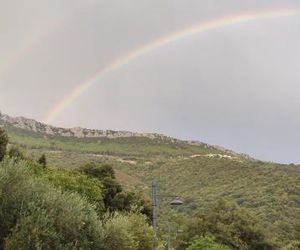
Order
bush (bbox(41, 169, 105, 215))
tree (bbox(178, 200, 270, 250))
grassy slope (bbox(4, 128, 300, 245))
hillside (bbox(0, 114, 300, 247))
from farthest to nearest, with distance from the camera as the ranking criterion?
hillside (bbox(0, 114, 300, 247))
grassy slope (bbox(4, 128, 300, 245))
tree (bbox(178, 200, 270, 250))
bush (bbox(41, 169, 105, 215))

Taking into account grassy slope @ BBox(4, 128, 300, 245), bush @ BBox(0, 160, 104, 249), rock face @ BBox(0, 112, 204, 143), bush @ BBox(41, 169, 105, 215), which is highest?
rock face @ BBox(0, 112, 204, 143)

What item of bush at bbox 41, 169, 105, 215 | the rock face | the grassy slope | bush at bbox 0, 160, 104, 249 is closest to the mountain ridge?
the rock face

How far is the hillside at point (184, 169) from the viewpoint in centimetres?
7538

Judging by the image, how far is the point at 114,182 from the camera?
49156 millimetres

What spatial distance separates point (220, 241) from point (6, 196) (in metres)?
41.8

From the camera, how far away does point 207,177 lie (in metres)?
92.2

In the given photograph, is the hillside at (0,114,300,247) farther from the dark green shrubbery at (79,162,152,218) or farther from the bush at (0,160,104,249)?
the bush at (0,160,104,249)

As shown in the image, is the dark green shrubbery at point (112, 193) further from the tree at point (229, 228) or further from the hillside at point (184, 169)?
the hillside at point (184, 169)

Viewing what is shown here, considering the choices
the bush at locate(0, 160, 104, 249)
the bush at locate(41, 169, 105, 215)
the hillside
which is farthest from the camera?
the hillside

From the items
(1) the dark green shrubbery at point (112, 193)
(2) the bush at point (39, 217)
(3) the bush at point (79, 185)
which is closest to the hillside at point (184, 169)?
(1) the dark green shrubbery at point (112, 193)

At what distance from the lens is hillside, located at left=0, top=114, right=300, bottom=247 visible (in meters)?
75.4

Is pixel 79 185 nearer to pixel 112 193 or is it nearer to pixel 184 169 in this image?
pixel 112 193

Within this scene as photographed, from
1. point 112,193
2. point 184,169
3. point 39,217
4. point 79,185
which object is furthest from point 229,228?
point 39,217

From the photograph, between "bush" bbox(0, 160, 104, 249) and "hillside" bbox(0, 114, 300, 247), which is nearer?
"bush" bbox(0, 160, 104, 249)
